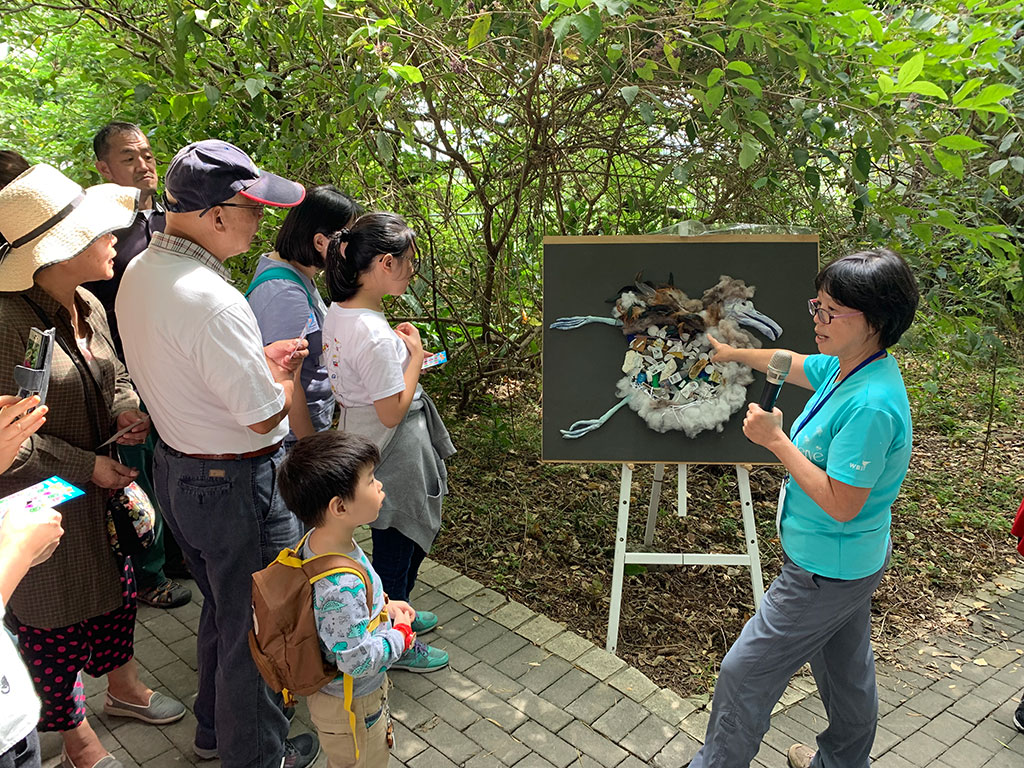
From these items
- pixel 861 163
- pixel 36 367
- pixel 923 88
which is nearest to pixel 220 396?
pixel 36 367

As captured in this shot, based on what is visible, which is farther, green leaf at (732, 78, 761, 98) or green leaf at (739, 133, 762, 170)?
green leaf at (732, 78, 761, 98)

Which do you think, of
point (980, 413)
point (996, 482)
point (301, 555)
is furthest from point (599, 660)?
point (980, 413)

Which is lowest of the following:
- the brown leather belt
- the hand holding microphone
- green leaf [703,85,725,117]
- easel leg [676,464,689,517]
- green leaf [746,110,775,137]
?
easel leg [676,464,689,517]

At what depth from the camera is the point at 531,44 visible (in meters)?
3.42

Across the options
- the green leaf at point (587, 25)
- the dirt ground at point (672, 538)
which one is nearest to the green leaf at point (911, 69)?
the green leaf at point (587, 25)

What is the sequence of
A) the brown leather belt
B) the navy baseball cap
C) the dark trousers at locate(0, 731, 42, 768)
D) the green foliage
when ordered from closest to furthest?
the dark trousers at locate(0, 731, 42, 768), the navy baseball cap, the brown leather belt, the green foliage

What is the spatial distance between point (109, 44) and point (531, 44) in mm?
2592

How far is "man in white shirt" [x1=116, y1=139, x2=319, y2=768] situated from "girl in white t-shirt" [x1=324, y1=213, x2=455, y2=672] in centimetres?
25

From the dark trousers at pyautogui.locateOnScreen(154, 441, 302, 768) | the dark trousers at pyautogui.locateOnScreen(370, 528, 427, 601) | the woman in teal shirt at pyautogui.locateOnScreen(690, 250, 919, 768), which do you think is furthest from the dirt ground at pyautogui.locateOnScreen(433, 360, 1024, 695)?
the dark trousers at pyautogui.locateOnScreen(154, 441, 302, 768)

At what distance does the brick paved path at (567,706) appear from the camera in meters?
2.68

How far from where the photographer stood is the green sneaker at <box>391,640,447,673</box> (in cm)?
310

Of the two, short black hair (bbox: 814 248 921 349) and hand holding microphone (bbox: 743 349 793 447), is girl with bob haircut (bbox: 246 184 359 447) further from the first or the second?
short black hair (bbox: 814 248 921 349)

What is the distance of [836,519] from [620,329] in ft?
4.53

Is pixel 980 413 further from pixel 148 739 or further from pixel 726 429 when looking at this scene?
pixel 148 739
